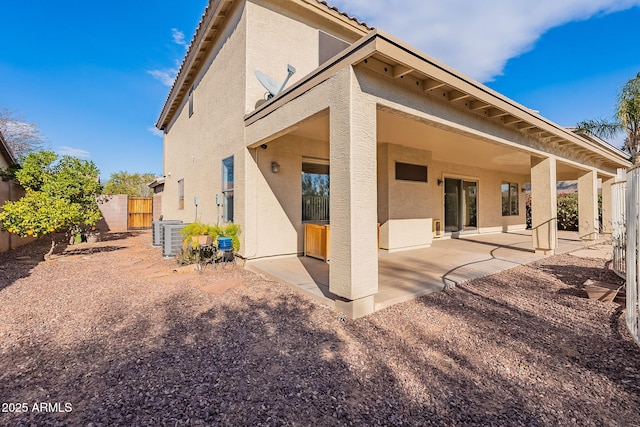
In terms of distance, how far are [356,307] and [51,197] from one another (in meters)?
9.22

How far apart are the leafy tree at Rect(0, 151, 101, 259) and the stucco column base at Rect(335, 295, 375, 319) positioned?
7920 mm

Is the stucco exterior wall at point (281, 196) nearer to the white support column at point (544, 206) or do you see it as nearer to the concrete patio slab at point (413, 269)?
the concrete patio slab at point (413, 269)

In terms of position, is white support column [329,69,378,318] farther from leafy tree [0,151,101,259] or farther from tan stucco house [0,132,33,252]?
tan stucco house [0,132,33,252]

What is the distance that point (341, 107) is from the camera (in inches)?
139

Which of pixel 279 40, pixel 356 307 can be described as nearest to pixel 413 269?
pixel 356 307

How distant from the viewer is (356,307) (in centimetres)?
348

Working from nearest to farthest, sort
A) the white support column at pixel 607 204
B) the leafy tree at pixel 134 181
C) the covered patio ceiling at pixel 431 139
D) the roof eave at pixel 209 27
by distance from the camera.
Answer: the covered patio ceiling at pixel 431 139, the roof eave at pixel 209 27, the white support column at pixel 607 204, the leafy tree at pixel 134 181

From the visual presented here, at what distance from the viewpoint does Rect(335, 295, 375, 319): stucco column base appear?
3459 mm

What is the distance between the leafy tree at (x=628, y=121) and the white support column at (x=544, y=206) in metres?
8.67

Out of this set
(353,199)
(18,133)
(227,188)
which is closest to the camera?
(353,199)

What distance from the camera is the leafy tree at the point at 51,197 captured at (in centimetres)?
689

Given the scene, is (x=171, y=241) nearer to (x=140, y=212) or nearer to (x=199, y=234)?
(x=199, y=234)

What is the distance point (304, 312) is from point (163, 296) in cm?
239

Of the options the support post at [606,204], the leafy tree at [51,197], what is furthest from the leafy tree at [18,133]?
the support post at [606,204]
